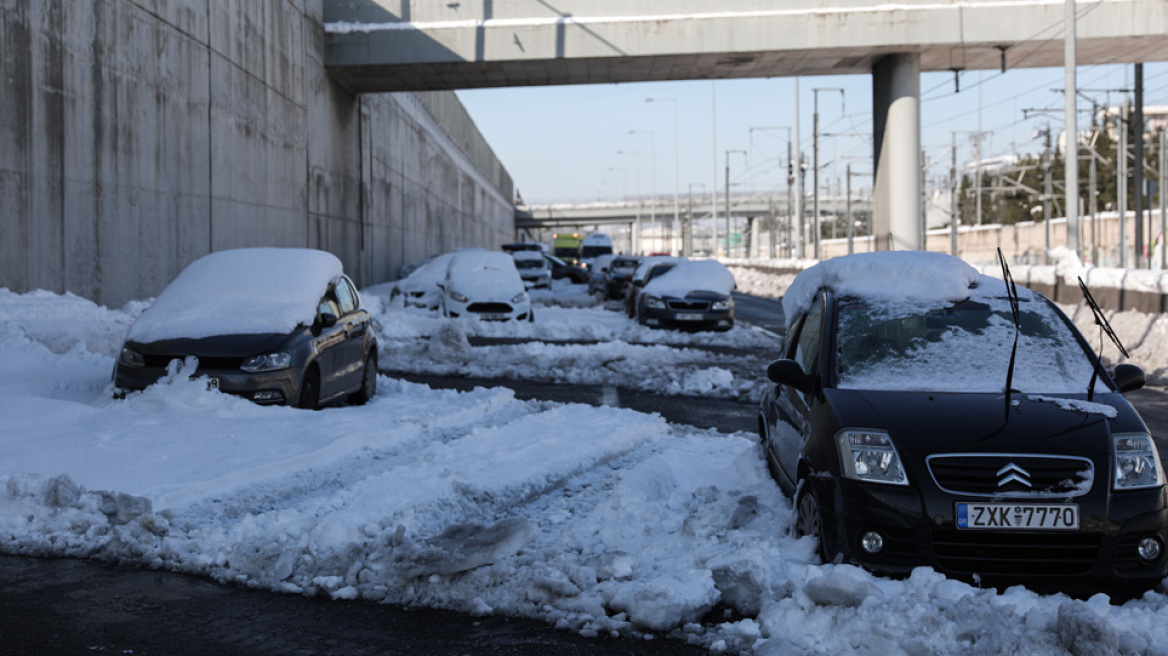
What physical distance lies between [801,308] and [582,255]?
68283mm

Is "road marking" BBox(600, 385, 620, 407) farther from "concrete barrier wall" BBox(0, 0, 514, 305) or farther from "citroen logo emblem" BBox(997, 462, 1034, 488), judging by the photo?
"concrete barrier wall" BBox(0, 0, 514, 305)

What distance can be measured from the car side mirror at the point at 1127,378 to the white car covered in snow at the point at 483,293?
1747 cm

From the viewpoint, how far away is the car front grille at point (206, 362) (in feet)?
32.6

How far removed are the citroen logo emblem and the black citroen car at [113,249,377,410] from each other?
257 inches

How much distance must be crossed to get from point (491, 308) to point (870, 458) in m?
18.1

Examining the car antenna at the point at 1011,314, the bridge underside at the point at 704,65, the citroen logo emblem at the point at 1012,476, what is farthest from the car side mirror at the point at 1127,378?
the bridge underside at the point at 704,65

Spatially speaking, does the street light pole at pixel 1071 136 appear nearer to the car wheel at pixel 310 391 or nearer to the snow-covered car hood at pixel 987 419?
the car wheel at pixel 310 391

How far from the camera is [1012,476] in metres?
5.03

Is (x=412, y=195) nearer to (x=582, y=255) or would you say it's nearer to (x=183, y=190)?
(x=183, y=190)

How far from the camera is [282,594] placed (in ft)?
17.7

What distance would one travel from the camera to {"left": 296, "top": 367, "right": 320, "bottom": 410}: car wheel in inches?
403

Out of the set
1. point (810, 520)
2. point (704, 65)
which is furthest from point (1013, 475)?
point (704, 65)

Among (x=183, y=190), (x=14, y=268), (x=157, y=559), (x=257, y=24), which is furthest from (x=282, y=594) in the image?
(x=257, y=24)

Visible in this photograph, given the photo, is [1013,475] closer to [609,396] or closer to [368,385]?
[368,385]
